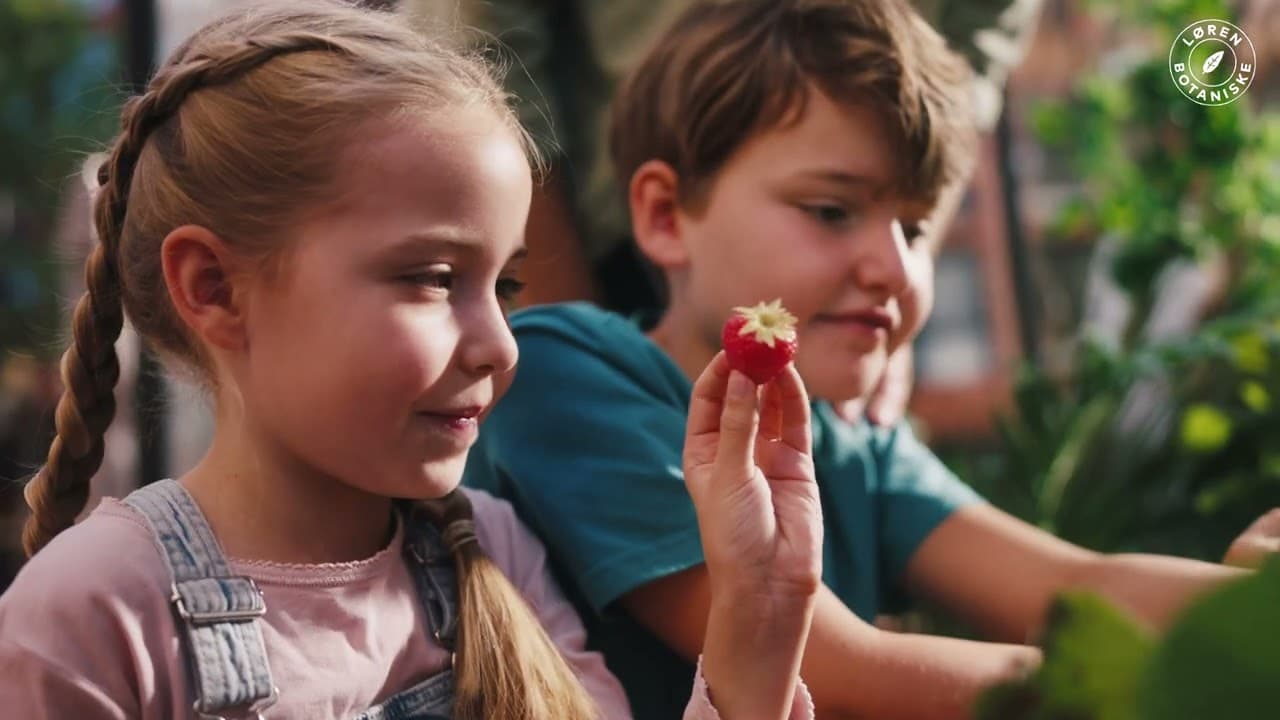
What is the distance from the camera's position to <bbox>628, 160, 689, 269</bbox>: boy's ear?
1877mm

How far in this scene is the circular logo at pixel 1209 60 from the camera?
2.70 meters

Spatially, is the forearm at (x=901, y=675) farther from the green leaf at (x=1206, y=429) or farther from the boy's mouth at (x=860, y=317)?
the green leaf at (x=1206, y=429)

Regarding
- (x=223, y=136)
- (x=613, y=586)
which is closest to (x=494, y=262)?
(x=223, y=136)


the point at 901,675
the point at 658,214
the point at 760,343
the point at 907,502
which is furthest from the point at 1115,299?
the point at 760,343

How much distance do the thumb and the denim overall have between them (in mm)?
363

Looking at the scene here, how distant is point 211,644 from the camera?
4.01 feet

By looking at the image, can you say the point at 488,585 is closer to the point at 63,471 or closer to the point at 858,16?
the point at 63,471

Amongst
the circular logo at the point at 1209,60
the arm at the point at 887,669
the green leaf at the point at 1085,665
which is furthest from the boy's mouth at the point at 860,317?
the green leaf at the point at 1085,665

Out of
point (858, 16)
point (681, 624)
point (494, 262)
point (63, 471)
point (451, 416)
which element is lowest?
point (681, 624)

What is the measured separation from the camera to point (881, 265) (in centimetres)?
169

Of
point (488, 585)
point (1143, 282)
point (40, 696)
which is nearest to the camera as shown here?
point (40, 696)

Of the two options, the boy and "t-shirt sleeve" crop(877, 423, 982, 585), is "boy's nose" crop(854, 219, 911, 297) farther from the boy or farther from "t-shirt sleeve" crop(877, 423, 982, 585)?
"t-shirt sleeve" crop(877, 423, 982, 585)

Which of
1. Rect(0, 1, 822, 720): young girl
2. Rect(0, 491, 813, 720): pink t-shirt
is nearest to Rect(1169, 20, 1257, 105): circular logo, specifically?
Rect(0, 1, 822, 720): young girl

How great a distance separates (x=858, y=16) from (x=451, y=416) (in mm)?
859
